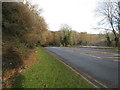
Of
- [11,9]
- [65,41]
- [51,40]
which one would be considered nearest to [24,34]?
[11,9]

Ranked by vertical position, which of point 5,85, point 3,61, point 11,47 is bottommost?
→ point 5,85

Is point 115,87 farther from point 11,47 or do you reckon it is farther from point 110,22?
point 110,22

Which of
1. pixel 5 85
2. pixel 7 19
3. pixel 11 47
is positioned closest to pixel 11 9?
pixel 7 19

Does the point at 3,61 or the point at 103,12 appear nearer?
the point at 3,61

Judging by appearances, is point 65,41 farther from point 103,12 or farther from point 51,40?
point 103,12

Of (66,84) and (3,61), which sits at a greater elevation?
(3,61)

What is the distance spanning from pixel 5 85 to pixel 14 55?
11.4ft

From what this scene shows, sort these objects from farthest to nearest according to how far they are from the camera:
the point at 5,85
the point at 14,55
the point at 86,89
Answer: the point at 14,55
the point at 5,85
the point at 86,89

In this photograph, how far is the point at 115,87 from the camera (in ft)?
13.7

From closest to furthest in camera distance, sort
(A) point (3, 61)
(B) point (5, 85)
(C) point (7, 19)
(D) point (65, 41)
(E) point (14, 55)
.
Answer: (B) point (5, 85), (A) point (3, 61), (E) point (14, 55), (C) point (7, 19), (D) point (65, 41)

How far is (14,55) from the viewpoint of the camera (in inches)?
301

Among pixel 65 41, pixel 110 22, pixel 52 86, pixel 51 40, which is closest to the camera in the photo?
pixel 52 86

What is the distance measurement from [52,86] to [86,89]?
4.71 feet

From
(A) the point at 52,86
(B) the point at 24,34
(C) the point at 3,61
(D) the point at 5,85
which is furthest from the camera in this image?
(B) the point at 24,34
